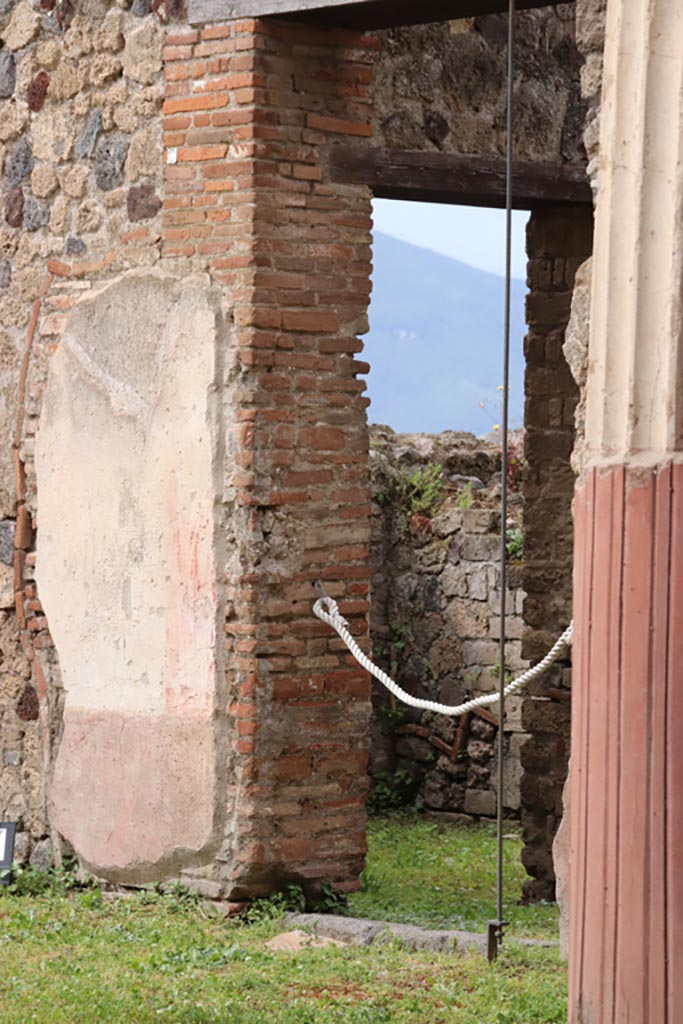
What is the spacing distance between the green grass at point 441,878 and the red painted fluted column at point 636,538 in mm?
3634

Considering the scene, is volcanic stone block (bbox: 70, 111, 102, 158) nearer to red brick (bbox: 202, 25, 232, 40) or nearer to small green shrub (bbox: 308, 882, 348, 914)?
red brick (bbox: 202, 25, 232, 40)

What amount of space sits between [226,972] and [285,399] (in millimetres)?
1942

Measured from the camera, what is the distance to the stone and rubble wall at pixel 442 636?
9945 millimetres

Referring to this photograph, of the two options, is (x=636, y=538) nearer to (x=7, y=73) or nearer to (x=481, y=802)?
(x=7, y=73)

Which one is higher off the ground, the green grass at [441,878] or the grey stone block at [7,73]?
the grey stone block at [7,73]

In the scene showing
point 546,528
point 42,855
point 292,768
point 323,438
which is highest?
point 323,438

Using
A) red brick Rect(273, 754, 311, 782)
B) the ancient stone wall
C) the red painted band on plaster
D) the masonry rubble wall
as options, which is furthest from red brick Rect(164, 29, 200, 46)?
the red painted band on plaster

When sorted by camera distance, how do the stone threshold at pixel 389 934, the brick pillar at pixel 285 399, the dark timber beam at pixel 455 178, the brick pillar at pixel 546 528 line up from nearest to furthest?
→ the stone threshold at pixel 389 934 → the brick pillar at pixel 285 399 → the dark timber beam at pixel 455 178 → the brick pillar at pixel 546 528

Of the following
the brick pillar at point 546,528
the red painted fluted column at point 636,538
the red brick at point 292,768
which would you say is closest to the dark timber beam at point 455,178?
the brick pillar at point 546,528

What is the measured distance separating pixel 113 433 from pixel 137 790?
1289mm

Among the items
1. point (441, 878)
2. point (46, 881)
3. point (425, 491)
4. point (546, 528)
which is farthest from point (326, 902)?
point (425, 491)

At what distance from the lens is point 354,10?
5930 millimetres

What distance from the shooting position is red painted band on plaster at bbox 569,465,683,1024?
2.55m

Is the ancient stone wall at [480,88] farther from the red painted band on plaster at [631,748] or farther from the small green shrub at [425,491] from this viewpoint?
the red painted band on plaster at [631,748]
